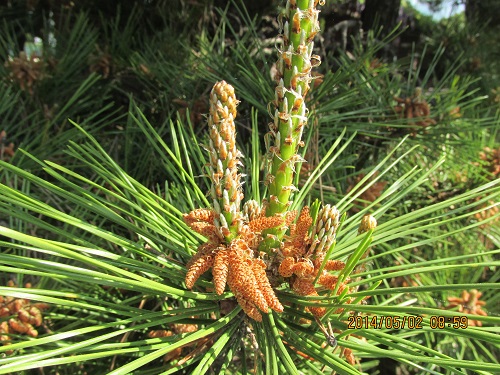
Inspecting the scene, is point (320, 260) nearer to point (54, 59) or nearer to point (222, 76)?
point (222, 76)

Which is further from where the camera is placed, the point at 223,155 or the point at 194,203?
the point at 194,203

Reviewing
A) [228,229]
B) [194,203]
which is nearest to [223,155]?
[228,229]

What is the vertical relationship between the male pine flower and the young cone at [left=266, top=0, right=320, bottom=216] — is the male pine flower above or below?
below

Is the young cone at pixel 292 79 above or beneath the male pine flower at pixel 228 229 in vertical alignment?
above

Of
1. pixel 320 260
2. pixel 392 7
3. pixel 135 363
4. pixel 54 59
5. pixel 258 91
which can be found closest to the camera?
pixel 135 363

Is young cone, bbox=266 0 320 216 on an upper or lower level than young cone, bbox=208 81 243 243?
upper

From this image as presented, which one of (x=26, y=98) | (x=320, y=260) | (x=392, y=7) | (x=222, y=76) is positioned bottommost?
(x=320, y=260)

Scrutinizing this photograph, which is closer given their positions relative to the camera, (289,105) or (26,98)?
(289,105)

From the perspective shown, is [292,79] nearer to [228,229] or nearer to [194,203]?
[228,229]

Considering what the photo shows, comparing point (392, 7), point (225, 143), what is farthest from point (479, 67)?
point (225, 143)

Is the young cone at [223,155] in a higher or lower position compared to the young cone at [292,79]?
lower

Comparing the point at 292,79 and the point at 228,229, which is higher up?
the point at 292,79
